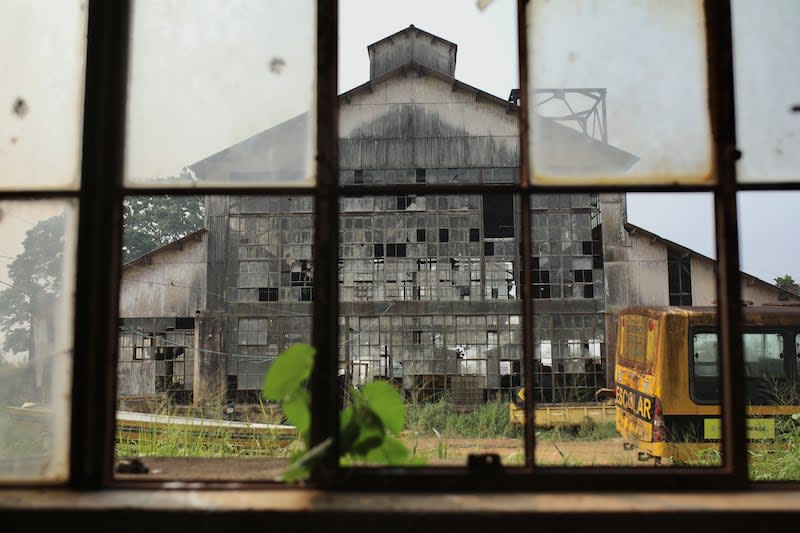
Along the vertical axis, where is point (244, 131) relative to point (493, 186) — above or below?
above

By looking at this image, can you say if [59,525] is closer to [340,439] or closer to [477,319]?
[340,439]

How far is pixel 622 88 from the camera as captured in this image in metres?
1.66

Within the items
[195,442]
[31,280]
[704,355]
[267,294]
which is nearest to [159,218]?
[267,294]

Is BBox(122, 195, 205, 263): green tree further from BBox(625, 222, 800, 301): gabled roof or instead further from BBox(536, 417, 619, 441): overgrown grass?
BBox(536, 417, 619, 441): overgrown grass

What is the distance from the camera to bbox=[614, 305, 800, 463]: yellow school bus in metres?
5.81

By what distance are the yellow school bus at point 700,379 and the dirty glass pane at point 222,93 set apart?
538cm

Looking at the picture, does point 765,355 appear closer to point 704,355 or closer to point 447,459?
point 704,355

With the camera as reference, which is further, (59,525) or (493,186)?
(493,186)

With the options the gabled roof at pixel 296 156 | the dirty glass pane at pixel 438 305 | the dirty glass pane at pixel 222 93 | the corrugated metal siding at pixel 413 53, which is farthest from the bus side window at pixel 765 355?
the corrugated metal siding at pixel 413 53

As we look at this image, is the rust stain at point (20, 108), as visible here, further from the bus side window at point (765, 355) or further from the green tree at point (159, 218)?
the green tree at point (159, 218)

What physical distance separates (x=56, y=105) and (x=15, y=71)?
182 mm

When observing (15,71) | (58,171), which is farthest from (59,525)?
(15,71)

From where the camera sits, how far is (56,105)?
5.28 feet

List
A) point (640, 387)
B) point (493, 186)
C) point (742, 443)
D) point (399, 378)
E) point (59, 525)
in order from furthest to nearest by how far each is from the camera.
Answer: point (399, 378) → point (640, 387) → point (493, 186) → point (742, 443) → point (59, 525)
